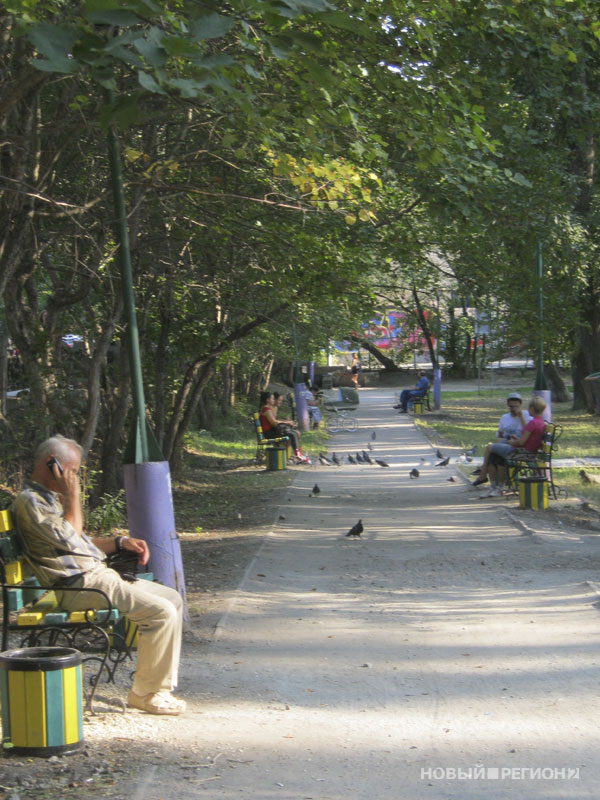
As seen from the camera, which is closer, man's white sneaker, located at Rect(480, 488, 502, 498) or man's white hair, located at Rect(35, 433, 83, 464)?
man's white hair, located at Rect(35, 433, 83, 464)

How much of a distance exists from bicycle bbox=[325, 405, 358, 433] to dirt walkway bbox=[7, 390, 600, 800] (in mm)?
18212

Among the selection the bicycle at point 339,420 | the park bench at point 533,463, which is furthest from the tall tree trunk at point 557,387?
the park bench at point 533,463

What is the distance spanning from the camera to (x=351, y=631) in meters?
7.44

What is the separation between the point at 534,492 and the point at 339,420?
63.5 feet

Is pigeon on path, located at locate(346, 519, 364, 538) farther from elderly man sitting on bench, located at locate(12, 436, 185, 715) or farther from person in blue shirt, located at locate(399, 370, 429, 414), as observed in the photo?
person in blue shirt, located at locate(399, 370, 429, 414)

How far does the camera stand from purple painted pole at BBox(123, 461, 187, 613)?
23.8ft

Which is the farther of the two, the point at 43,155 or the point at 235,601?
the point at 43,155

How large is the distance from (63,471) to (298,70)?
4.50 metres

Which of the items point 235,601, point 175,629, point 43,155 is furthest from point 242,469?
point 175,629

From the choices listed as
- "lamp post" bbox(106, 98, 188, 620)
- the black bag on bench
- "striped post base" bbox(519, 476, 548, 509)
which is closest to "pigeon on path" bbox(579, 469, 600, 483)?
"striped post base" bbox(519, 476, 548, 509)

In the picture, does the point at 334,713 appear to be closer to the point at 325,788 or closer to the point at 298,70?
the point at 325,788

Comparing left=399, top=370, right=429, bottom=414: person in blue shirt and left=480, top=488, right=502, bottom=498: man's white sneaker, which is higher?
left=399, top=370, right=429, bottom=414: person in blue shirt

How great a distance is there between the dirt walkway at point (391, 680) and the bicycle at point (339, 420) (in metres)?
18.2

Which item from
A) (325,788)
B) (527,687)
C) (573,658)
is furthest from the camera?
(573,658)
